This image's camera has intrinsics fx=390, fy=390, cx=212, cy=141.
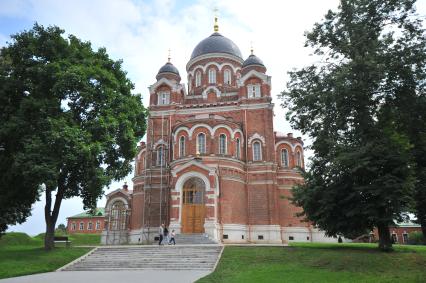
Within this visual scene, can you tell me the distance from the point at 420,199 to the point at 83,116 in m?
19.0

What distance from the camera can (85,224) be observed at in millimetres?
68000

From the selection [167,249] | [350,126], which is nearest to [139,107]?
[167,249]

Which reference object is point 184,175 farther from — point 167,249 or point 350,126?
point 350,126

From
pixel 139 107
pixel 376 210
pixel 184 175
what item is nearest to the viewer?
pixel 376 210

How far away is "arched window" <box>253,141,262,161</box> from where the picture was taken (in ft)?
109

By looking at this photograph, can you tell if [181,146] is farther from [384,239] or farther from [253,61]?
[384,239]

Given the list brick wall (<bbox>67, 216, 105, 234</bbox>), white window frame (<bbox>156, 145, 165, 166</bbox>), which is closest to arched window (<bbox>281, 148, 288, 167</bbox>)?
white window frame (<bbox>156, 145, 165, 166</bbox>)

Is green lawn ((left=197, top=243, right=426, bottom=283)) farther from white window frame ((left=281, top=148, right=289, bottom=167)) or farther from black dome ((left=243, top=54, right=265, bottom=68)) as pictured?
black dome ((left=243, top=54, right=265, bottom=68))

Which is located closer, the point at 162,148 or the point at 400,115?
the point at 400,115

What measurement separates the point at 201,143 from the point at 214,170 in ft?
11.7

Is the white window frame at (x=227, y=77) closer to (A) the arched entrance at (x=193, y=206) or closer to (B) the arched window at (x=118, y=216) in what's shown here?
(A) the arched entrance at (x=193, y=206)

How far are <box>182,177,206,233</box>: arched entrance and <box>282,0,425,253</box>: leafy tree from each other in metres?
9.19

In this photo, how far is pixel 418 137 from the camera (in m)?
19.9

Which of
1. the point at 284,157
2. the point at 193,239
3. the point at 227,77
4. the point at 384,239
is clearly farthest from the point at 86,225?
the point at 384,239
